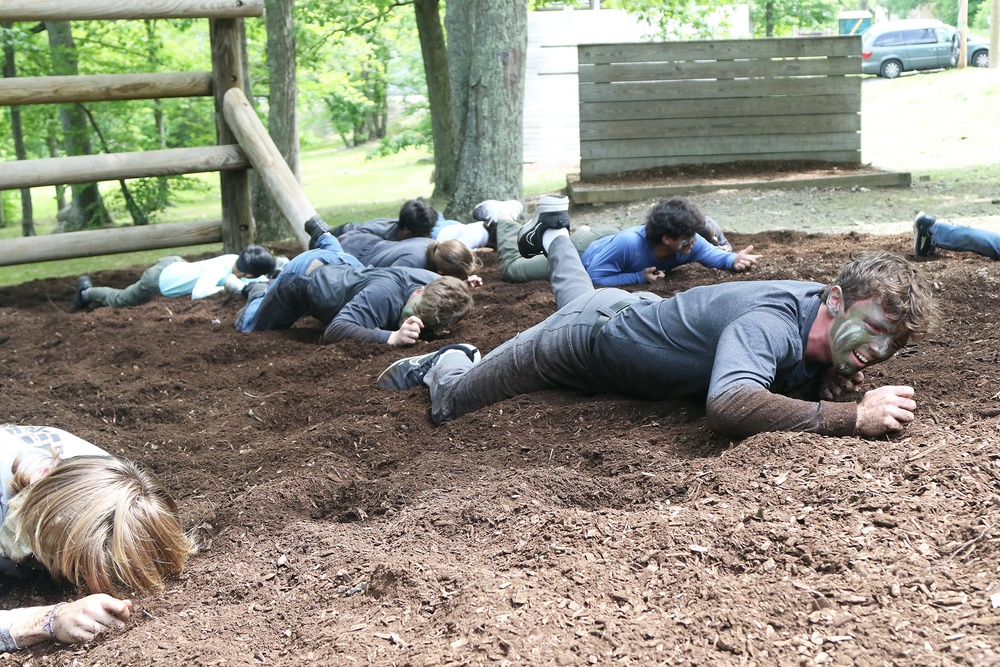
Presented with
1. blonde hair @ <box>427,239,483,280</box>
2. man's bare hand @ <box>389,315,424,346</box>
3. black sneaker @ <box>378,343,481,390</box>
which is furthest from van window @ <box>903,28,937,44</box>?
black sneaker @ <box>378,343,481,390</box>

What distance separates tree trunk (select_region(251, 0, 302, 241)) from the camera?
11953mm

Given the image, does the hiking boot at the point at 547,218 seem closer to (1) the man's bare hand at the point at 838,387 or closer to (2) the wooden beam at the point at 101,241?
(1) the man's bare hand at the point at 838,387

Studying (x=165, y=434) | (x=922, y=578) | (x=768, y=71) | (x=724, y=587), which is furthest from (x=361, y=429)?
(x=768, y=71)

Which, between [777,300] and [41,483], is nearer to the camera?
[41,483]

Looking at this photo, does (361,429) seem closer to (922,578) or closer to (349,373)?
(349,373)

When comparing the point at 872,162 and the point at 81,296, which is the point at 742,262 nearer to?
the point at 81,296

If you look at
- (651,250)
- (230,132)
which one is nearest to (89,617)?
(651,250)

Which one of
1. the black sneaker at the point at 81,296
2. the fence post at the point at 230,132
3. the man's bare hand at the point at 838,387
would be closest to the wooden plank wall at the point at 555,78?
the fence post at the point at 230,132

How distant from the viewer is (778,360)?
3.67 m

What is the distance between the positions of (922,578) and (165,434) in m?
3.52

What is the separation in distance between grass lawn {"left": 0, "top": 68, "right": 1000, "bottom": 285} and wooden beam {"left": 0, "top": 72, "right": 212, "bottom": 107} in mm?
2732

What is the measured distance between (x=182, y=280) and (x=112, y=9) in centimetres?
233

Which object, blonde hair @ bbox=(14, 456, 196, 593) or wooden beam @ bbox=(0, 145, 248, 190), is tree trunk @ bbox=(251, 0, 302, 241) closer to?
wooden beam @ bbox=(0, 145, 248, 190)

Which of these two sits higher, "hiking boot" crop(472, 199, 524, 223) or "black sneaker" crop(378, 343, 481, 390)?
"hiking boot" crop(472, 199, 524, 223)
